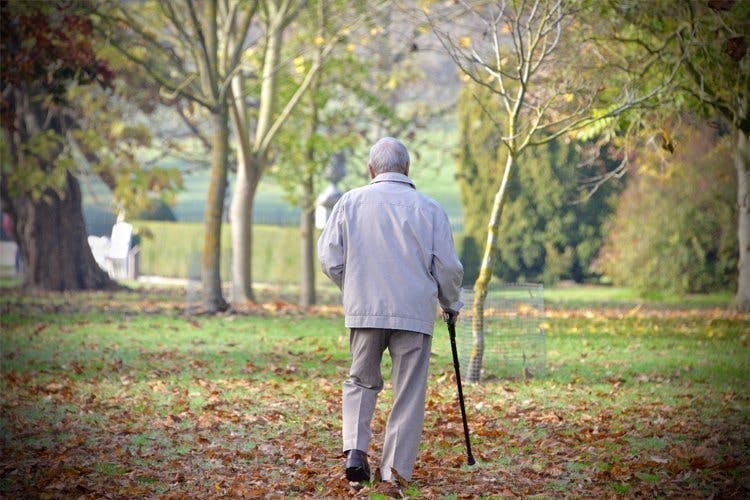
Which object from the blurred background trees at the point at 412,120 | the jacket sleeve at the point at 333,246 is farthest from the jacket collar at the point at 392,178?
the blurred background trees at the point at 412,120

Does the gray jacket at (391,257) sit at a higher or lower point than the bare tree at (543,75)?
lower

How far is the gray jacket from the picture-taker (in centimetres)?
624

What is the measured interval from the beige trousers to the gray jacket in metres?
0.13

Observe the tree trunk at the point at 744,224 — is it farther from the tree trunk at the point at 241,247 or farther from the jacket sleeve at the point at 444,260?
the jacket sleeve at the point at 444,260

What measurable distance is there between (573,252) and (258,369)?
62.6 feet

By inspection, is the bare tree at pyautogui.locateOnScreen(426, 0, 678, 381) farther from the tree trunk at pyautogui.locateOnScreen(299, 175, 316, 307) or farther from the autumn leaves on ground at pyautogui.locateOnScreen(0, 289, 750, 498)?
the tree trunk at pyautogui.locateOnScreen(299, 175, 316, 307)

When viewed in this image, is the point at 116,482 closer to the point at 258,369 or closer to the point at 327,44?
the point at 258,369

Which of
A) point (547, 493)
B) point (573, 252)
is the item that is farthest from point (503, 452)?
point (573, 252)

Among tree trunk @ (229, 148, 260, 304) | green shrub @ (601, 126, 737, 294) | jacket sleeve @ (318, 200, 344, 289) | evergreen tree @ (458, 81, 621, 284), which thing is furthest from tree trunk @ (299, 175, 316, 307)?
jacket sleeve @ (318, 200, 344, 289)

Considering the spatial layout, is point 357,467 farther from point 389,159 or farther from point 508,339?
point 508,339

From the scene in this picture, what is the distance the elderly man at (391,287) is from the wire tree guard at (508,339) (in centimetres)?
432

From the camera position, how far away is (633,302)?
76.3 ft

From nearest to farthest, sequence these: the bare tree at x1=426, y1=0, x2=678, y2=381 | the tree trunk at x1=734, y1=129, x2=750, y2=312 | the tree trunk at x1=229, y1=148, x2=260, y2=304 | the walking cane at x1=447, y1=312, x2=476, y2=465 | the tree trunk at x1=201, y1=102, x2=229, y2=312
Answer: the walking cane at x1=447, y1=312, x2=476, y2=465
the bare tree at x1=426, y1=0, x2=678, y2=381
the tree trunk at x1=201, y1=102, x2=229, y2=312
the tree trunk at x1=734, y1=129, x2=750, y2=312
the tree trunk at x1=229, y1=148, x2=260, y2=304

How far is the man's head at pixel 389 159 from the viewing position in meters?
6.45
